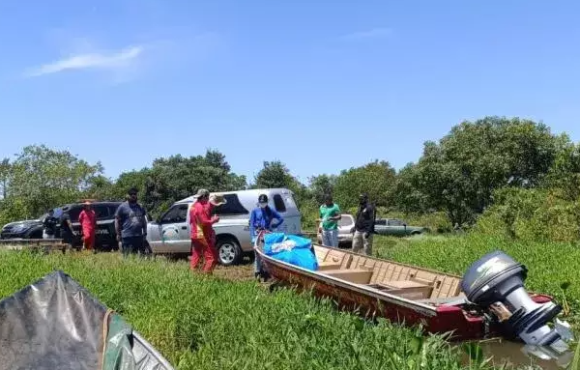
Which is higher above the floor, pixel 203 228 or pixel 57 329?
pixel 203 228

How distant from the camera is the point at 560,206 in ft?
53.3

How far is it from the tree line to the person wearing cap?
9.79 metres

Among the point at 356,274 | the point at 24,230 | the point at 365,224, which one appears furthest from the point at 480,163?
the point at 356,274

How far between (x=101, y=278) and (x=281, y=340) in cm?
415

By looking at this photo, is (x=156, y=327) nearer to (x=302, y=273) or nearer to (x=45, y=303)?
(x=45, y=303)

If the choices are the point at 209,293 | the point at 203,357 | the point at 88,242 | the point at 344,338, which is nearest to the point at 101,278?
the point at 209,293

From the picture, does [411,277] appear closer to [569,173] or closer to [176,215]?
[176,215]

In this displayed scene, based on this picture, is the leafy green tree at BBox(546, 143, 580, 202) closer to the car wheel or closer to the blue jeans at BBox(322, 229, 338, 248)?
the blue jeans at BBox(322, 229, 338, 248)

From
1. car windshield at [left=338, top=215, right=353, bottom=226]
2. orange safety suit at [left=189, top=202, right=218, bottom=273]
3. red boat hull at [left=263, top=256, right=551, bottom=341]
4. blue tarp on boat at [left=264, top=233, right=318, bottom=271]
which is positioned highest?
orange safety suit at [left=189, top=202, right=218, bottom=273]

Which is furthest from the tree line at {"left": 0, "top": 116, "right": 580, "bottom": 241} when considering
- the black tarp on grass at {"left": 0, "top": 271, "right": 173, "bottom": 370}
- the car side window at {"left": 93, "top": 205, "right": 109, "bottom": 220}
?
the black tarp on grass at {"left": 0, "top": 271, "right": 173, "bottom": 370}

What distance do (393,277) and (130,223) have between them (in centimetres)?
532

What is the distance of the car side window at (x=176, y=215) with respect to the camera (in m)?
16.0

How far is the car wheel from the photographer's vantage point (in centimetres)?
1531

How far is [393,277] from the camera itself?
34.2ft
